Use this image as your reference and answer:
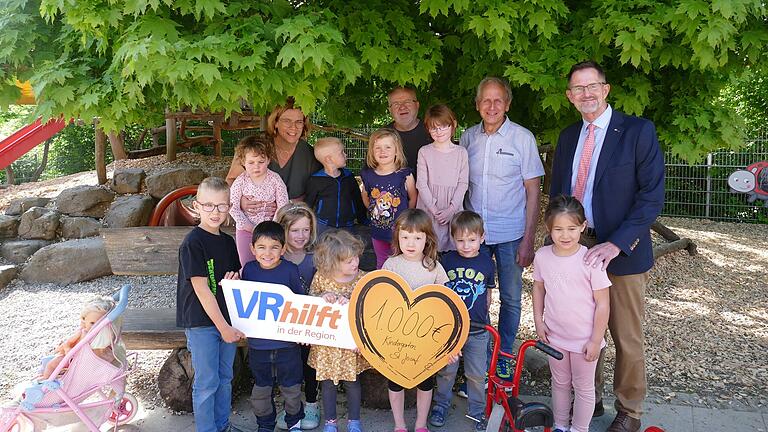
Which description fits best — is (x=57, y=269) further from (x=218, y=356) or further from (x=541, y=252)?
(x=541, y=252)

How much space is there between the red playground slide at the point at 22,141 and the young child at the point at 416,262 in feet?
33.5

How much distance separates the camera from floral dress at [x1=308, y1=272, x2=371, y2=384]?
3.40 meters

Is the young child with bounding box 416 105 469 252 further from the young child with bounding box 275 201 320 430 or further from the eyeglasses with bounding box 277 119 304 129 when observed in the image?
the eyeglasses with bounding box 277 119 304 129

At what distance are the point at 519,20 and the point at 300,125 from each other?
1.59m

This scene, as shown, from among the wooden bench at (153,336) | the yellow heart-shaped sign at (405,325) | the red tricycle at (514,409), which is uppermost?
the yellow heart-shaped sign at (405,325)

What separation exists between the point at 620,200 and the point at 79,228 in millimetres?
7937

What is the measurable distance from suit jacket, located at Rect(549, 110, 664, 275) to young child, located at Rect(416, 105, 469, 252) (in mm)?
805

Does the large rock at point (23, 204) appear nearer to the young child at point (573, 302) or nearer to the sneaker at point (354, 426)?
the sneaker at point (354, 426)

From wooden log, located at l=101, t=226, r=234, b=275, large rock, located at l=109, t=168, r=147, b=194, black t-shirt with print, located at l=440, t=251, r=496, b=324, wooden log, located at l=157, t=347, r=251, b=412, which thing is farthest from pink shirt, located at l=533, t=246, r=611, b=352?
large rock, located at l=109, t=168, r=147, b=194

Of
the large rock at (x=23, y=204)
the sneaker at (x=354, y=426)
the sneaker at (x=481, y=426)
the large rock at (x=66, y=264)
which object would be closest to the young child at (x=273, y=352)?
the sneaker at (x=354, y=426)

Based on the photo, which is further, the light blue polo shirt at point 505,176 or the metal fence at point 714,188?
the metal fence at point 714,188

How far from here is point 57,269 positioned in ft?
25.6

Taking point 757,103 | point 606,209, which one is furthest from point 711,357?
point 757,103

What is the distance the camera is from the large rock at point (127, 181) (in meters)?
9.83
